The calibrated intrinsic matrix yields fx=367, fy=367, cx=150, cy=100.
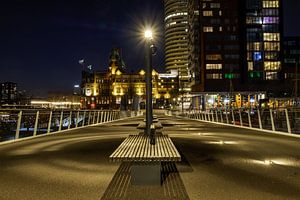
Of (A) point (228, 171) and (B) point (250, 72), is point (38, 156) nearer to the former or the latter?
(A) point (228, 171)

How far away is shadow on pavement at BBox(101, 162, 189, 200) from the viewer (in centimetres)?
516

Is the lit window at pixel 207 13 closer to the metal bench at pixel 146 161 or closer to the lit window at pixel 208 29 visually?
the lit window at pixel 208 29

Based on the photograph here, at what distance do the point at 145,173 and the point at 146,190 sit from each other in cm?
38

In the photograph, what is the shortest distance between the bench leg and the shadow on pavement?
11 cm

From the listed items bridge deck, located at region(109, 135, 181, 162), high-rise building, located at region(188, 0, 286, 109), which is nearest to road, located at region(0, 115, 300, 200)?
bridge deck, located at region(109, 135, 181, 162)

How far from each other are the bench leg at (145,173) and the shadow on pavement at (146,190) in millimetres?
113

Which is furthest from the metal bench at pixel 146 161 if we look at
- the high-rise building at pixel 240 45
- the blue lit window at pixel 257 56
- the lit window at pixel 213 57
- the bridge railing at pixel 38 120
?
the blue lit window at pixel 257 56

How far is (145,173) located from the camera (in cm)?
594

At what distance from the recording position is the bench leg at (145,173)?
19.5 ft

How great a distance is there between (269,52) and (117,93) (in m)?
82.0

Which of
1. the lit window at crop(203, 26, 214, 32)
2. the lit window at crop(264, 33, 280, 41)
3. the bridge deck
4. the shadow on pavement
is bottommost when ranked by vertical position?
the shadow on pavement

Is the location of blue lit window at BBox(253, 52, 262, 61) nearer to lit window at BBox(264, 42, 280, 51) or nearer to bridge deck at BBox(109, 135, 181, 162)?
lit window at BBox(264, 42, 280, 51)

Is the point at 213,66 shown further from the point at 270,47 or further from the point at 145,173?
the point at 145,173

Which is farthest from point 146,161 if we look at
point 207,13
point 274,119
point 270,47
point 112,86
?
point 112,86
